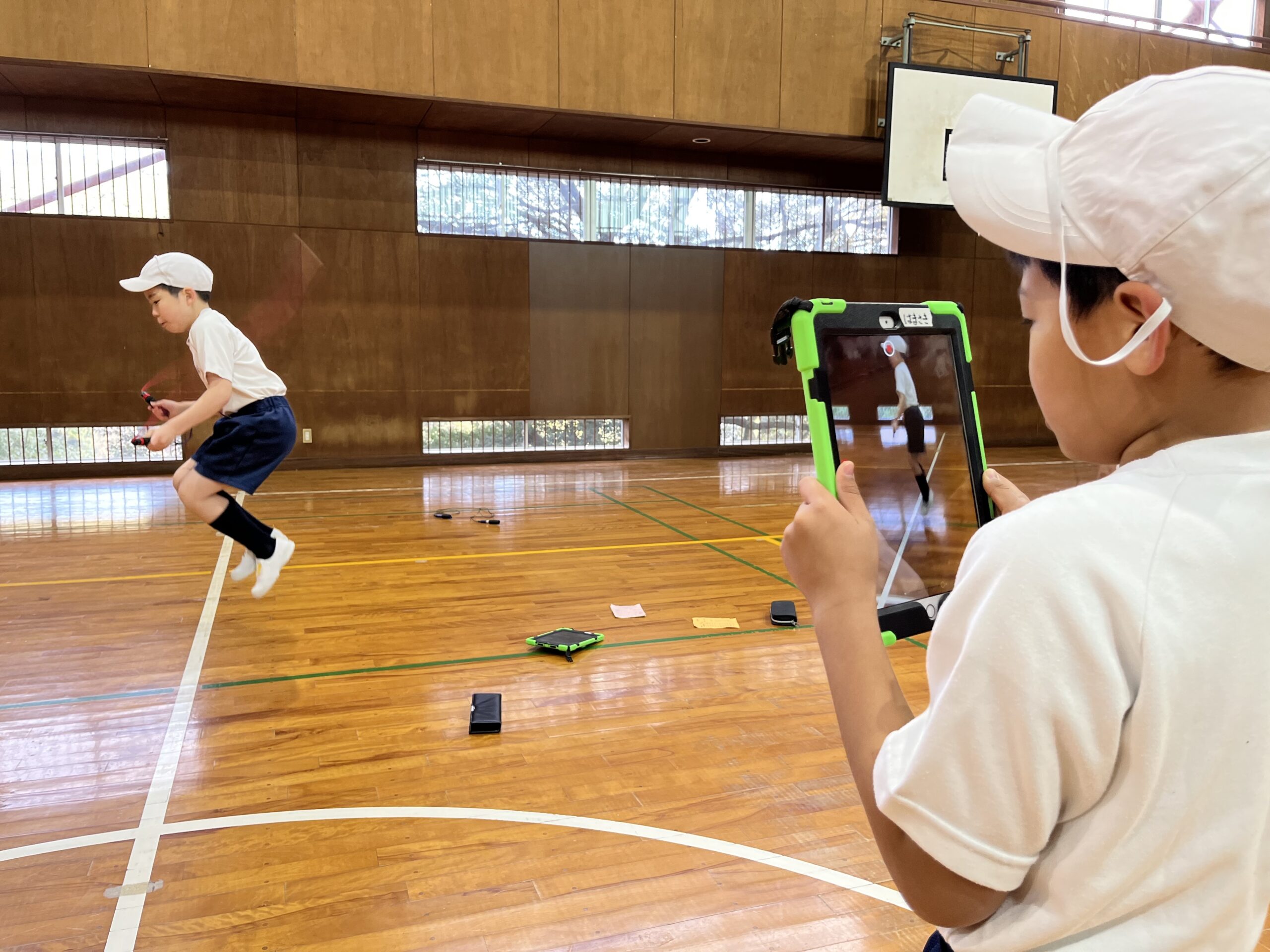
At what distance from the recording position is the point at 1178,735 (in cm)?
52

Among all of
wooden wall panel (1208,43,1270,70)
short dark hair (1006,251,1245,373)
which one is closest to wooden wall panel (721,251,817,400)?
wooden wall panel (1208,43,1270,70)

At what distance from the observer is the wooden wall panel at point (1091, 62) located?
9102 mm

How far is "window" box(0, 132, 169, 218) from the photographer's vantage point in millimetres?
7277

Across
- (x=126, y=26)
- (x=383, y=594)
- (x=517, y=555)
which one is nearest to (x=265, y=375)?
(x=383, y=594)

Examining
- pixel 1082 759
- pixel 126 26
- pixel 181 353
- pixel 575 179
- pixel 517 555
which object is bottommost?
pixel 517 555

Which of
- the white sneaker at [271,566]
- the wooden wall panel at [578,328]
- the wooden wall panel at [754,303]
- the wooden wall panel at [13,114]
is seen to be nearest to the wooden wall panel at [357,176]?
the wooden wall panel at [578,328]

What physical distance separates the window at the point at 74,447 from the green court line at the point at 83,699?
16.6ft

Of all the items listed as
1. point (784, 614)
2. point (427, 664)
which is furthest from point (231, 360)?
point (784, 614)

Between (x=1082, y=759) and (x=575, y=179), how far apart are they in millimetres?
8779

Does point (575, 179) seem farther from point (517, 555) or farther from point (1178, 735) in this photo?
point (1178, 735)

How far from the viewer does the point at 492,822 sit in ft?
6.81

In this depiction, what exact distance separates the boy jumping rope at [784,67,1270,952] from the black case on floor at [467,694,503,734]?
210 cm

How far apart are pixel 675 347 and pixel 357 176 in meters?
3.33

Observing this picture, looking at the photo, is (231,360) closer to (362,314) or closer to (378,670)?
(378,670)
